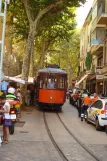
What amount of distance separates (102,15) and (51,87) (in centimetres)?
1125

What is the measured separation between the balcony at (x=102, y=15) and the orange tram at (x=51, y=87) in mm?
10167

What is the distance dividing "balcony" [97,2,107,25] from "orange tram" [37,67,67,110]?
10167 millimetres

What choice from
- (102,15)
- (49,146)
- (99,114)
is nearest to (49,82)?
(99,114)

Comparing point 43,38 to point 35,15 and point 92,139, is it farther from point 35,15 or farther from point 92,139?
point 92,139

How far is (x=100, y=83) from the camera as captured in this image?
1618 inches

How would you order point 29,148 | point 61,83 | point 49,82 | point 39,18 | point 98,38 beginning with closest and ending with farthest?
point 29,148, point 49,82, point 61,83, point 39,18, point 98,38

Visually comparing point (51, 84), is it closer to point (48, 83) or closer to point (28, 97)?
point (48, 83)

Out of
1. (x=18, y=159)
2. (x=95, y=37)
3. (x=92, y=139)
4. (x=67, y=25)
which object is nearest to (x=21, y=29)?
(x=67, y=25)

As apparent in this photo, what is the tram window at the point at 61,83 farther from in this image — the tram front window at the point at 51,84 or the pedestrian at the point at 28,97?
the pedestrian at the point at 28,97

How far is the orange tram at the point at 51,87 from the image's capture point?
25.4 m

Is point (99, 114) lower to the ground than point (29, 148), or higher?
higher

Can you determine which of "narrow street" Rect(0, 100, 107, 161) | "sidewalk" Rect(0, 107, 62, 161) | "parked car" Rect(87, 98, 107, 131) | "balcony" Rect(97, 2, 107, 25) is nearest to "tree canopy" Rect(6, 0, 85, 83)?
"balcony" Rect(97, 2, 107, 25)

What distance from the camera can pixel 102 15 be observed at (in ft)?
109

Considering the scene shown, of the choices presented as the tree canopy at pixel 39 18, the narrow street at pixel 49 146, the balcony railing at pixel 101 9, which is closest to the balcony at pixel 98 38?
the balcony railing at pixel 101 9
